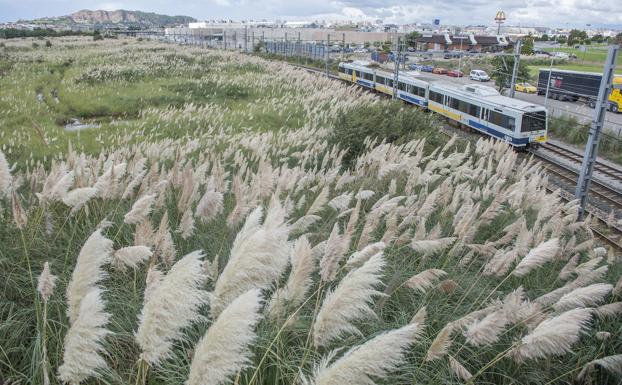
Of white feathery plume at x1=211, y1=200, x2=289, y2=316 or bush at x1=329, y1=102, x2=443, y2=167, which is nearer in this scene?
white feathery plume at x1=211, y1=200, x2=289, y2=316

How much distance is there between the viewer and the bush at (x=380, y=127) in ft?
37.8

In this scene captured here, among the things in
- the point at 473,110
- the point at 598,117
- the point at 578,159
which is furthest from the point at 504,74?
the point at 598,117

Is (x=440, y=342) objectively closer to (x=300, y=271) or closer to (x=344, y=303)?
(x=344, y=303)

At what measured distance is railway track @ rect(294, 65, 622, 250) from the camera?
10.2m

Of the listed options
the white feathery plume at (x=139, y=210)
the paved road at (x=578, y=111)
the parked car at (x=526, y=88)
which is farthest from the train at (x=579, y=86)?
the white feathery plume at (x=139, y=210)

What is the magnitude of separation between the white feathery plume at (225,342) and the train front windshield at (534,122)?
17936 mm

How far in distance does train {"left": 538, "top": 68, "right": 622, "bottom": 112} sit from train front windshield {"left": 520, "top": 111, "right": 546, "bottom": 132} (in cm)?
1023

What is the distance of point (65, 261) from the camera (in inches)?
137

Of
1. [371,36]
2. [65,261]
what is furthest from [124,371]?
[371,36]

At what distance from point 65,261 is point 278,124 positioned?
42.5ft

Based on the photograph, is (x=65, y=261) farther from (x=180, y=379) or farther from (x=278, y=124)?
(x=278, y=124)

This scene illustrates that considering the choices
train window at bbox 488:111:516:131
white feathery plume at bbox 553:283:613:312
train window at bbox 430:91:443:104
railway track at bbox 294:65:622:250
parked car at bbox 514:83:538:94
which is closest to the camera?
white feathery plume at bbox 553:283:613:312

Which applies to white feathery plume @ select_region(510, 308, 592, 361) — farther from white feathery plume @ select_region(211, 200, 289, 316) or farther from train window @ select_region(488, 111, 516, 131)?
train window @ select_region(488, 111, 516, 131)

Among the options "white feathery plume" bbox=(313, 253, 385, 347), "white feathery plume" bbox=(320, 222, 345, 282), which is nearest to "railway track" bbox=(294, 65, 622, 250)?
"white feathery plume" bbox=(320, 222, 345, 282)
